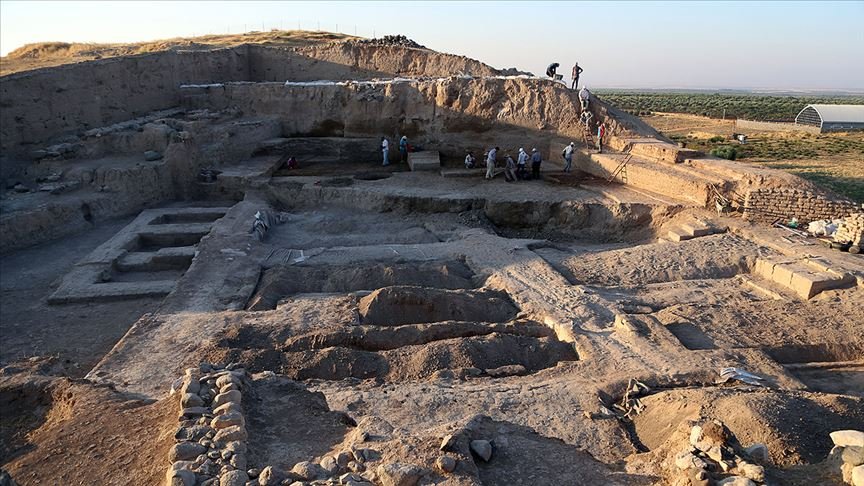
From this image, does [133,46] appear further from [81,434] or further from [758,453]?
[758,453]

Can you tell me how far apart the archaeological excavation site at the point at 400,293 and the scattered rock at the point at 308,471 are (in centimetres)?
2

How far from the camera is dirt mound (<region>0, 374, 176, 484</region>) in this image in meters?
3.85

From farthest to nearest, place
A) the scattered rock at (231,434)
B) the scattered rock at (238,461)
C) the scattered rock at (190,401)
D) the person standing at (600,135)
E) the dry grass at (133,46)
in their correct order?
the dry grass at (133,46), the person standing at (600,135), the scattered rock at (190,401), the scattered rock at (231,434), the scattered rock at (238,461)

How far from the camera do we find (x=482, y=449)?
3.78 meters

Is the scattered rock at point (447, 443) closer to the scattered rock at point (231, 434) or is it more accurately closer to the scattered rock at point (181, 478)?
the scattered rock at point (231, 434)

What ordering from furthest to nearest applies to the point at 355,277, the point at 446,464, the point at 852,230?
the point at 852,230, the point at 355,277, the point at 446,464

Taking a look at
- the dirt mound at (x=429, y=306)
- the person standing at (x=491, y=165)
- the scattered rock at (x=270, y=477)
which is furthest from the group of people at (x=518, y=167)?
the scattered rock at (x=270, y=477)

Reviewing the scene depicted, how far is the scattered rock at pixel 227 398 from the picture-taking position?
13.8 feet

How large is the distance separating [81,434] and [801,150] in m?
28.9

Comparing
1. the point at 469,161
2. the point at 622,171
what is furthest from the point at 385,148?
the point at 622,171

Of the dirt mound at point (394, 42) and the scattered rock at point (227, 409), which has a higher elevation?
the dirt mound at point (394, 42)

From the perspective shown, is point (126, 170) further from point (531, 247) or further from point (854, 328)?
point (854, 328)

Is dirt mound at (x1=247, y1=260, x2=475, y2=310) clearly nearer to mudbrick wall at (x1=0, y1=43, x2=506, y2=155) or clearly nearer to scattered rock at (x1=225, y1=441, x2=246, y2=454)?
scattered rock at (x1=225, y1=441, x2=246, y2=454)

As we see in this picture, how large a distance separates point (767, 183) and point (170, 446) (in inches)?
419
